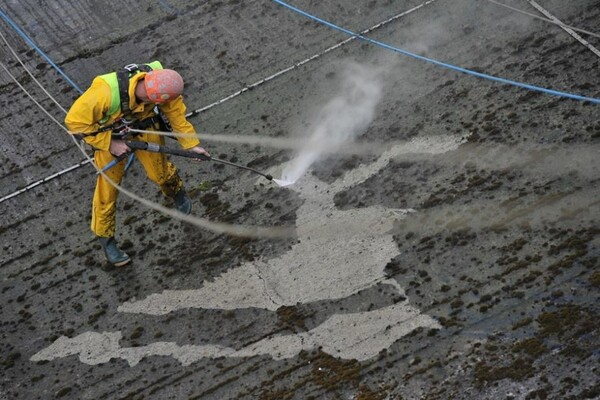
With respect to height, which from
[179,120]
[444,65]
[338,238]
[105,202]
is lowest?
[338,238]

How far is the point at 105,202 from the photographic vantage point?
214 inches

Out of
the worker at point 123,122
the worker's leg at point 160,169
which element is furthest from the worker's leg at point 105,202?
the worker's leg at point 160,169

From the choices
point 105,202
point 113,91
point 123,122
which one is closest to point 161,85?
point 113,91

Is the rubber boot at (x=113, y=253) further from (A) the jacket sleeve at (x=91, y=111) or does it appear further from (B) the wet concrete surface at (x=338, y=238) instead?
(A) the jacket sleeve at (x=91, y=111)

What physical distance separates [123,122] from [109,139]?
0.18 meters

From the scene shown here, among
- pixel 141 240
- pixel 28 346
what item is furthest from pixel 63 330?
pixel 141 240

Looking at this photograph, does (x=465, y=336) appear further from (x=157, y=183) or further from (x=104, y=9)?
(x=104, y=9)

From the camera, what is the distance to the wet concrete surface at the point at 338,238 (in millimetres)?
4719

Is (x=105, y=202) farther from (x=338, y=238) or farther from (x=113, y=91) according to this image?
(x=338, y=238)

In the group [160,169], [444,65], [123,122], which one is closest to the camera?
[123,122]

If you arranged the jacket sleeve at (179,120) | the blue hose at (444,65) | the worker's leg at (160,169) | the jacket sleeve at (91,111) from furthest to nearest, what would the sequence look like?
1. the blue hose at (444,65)
2. the worker's leg at (160,169)
3. the jacket sleeve at (179,120)
4. the jacket sleeve at (91,111)

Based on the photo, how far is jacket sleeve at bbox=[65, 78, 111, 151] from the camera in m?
5.01

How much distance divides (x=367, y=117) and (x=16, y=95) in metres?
3.08

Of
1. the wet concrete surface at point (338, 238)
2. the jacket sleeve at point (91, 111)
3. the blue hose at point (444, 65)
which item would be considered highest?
the jacket sleeve at point (91, 111)
